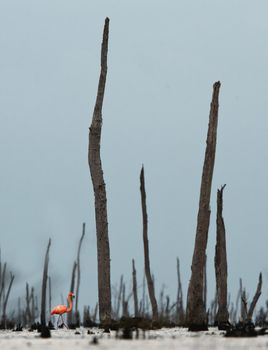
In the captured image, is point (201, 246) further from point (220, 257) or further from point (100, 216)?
point (100, 216)

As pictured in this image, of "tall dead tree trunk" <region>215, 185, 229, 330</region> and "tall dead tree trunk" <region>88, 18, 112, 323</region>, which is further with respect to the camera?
"tall dead tree trunk" <region>215, 185, 229, 330</region>

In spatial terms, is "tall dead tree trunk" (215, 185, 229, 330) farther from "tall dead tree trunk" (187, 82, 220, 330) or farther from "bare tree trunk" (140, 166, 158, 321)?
"tall dead tree trunk" (187, 82, 220, 330)

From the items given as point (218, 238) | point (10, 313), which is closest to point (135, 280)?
point (10, 313)

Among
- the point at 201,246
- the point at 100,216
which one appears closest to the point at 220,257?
the point at 201,246

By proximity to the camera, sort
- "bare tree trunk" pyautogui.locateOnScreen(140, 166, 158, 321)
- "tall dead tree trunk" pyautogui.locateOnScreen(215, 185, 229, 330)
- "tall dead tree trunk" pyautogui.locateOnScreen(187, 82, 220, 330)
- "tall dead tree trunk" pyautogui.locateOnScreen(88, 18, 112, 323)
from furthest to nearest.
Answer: "bare tree trunk" pyautogui.locateOnScreen(140, 166, 158, 321) → "tall dead tree trunk" pyautogui.locateOnScreen(215, 185, 229, 330) → "tall dead tree trunk" pyautogui.locateOnScreen(88, 18, 112, 323) → "tall dead tree trunk" pyautogui.locateOnScreen(187, 82, 220, 330)

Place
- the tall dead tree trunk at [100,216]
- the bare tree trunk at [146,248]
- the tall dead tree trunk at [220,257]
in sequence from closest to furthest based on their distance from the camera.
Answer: the tall dead tree trunk at [100,216], the tall dead tree trunk at [220,257], the bare tree trunk at [146,248]

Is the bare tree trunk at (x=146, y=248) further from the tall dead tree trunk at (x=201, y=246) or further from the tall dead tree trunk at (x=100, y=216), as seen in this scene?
the tall dead tree trunk at (x=201, y=246)

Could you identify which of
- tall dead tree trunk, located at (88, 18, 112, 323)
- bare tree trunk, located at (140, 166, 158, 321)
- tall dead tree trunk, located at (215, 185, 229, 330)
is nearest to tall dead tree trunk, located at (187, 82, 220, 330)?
tall dead tree trunk, located at (215, 185, 229, 330)

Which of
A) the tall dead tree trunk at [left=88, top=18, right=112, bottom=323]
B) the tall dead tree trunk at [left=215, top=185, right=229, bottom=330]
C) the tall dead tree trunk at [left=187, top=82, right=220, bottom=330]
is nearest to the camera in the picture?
the tall dead tree trunk at [left=187, top=82, right=220, bottom=330]

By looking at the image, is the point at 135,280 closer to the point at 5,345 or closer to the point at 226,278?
the point at 226,278

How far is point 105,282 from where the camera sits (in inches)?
702

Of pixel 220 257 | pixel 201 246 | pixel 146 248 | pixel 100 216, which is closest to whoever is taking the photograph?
pixel 201 246

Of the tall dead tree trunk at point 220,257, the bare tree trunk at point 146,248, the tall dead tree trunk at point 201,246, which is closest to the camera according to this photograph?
the tall dead tree trunk at point 201,246

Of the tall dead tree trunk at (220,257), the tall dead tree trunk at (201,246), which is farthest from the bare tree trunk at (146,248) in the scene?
the tall dead tree trunk at (201,246)
